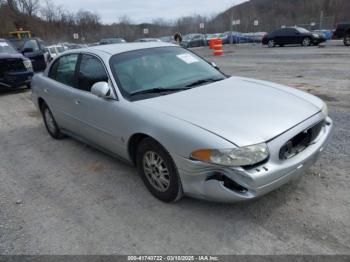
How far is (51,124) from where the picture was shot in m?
5.22

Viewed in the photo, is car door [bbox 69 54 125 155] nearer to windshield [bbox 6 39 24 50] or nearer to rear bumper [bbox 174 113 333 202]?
rear bumper [bbox 174 113 333 202]

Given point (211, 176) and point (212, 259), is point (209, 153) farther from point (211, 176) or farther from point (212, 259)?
point (212, 259)

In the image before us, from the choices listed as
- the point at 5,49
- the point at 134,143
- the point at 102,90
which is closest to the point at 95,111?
the point at 102,90

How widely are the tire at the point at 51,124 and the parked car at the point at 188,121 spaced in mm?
719

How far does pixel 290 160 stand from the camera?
2.65 metres

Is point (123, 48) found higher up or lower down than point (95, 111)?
higher up

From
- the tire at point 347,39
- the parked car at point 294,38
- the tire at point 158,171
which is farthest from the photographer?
the parked car at point 294,38

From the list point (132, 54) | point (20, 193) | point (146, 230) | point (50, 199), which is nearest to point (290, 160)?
point (146, 230)

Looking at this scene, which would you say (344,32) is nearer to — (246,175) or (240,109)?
(240,109)

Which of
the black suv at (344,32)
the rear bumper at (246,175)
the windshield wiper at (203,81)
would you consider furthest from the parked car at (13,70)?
the black suv at (344,32)

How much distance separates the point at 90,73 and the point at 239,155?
2378mm

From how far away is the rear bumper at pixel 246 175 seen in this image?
2441 mm

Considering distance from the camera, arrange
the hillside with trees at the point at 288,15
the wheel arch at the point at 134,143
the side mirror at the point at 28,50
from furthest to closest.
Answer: the hillside with trees at the point at 288,15 → the side mirror at the point at 28,50 → the wheel arch at the point at 134,143

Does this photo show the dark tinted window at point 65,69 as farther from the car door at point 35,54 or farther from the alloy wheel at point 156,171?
the car door at point 35,54
